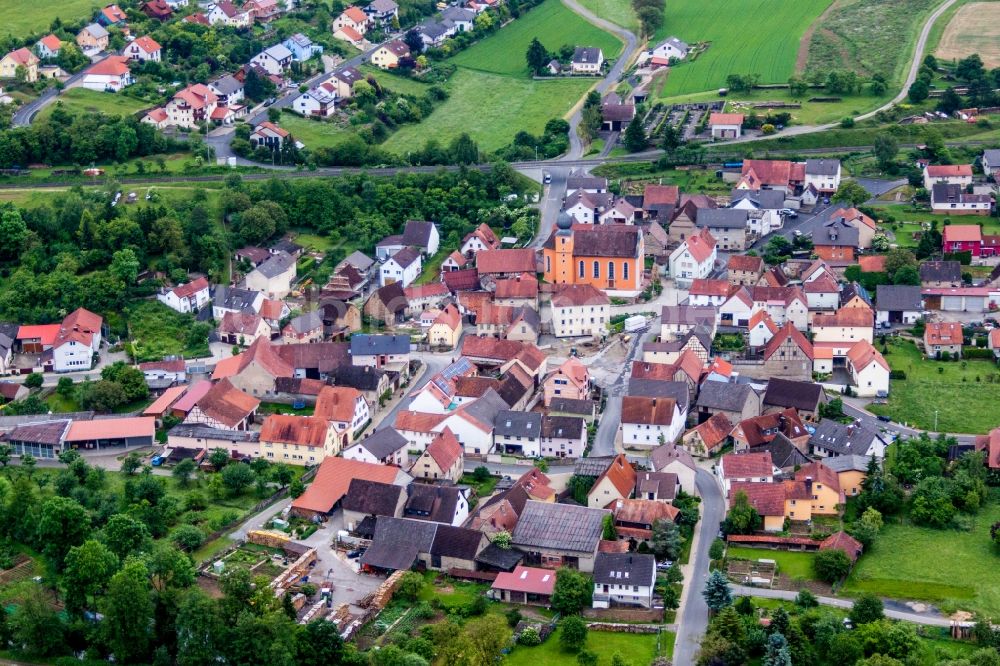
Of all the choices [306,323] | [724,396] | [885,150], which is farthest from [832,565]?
[885,150]

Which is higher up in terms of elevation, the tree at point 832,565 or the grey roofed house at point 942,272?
the grey roofed house at point 942,272

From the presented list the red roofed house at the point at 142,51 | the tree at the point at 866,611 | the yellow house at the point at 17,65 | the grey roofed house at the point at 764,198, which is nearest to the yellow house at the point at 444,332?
the grey roofed house at the point at 764,198

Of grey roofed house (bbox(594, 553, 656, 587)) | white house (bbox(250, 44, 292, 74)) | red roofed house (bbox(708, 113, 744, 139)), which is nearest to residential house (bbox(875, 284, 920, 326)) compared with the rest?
red roofed house (bbox(708, 113, 744, 139))

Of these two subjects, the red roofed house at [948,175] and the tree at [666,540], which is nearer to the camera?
the tree at [666,540]

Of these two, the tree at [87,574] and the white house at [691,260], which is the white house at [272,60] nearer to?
the white house at [691,260]

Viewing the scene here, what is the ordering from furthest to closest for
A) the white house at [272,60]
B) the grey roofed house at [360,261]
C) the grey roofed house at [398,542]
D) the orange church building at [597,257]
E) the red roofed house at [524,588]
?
1. the white house at [272,60]
2. the grey roofed house at [360,261]
3. the orange church building at [597,257]
4. the grey roofed house at [398,542]
5. the red roofed house at [524,588]

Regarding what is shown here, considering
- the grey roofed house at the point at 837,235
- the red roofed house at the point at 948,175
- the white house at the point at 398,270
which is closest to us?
the grey roofed house at the point at 837,235
